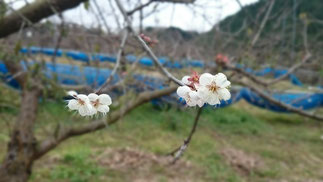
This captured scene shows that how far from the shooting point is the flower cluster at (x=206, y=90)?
756 mm

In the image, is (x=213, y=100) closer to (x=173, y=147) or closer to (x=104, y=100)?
(x=104, y=100)

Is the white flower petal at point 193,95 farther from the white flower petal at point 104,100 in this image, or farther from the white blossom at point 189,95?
the white flower petal at point 104,100

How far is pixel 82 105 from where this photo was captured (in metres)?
0.82

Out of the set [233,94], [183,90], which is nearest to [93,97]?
[183,90]

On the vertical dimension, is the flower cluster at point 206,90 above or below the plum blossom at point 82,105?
above

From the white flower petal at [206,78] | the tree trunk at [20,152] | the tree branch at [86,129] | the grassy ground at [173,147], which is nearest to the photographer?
the white flower petal at [206,78]

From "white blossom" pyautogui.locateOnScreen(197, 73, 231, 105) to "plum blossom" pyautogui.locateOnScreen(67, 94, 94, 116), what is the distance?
25cm

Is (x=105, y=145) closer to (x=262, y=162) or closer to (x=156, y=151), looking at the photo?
(x=156, y=151)

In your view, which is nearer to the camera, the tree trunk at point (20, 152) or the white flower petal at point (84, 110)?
the white flower petal at point (84, 110)

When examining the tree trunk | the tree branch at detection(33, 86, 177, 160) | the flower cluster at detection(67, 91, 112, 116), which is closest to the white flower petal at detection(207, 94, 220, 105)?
the flower cluster at detection(67, 91, 112, 116)

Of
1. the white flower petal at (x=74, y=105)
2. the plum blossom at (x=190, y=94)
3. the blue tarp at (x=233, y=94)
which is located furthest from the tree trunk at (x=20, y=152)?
the plum blossom at (x=190, y=94)

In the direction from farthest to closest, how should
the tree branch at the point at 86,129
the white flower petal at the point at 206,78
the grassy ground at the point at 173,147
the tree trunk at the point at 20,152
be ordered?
the grassy ground at the point at 173,147 → the tree branch at the point at 86,129 → the tree trunk at the point at 20,152 → the white flower petal at the point at 206,78

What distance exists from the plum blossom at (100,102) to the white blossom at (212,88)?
22cm

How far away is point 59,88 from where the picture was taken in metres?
3.01
